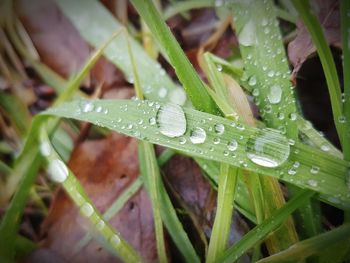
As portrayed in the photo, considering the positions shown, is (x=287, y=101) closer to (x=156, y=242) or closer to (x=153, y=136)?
(x=153, y=136)

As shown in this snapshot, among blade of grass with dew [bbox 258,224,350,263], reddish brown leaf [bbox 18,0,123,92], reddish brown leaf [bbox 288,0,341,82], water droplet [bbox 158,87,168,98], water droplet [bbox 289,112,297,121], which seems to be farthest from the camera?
reddish brown leaf [bbox 18,0,123,92]

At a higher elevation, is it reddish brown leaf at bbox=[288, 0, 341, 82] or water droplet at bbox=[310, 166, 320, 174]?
reddish brown leaf at bbox=[288, 0, 341, 82]

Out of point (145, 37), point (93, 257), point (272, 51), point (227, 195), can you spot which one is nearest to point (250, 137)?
point (227, 195)

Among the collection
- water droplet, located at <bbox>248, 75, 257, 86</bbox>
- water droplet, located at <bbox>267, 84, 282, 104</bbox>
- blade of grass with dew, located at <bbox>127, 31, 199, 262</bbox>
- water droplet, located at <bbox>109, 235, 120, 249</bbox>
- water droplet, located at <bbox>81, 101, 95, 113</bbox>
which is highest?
water droplet, located at <bbox>248, 75, 257, 86</bbox>

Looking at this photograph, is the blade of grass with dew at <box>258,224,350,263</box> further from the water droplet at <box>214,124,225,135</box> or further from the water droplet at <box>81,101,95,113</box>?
the water droplet at <box>81,101,95,113</box>

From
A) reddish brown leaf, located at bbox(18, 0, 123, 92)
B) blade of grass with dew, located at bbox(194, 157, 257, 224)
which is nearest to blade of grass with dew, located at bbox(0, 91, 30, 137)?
reddish brown leaf, located at bbox(18, 0, 123, 92)

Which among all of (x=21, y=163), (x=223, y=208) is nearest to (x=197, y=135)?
(x=223, y=208)
